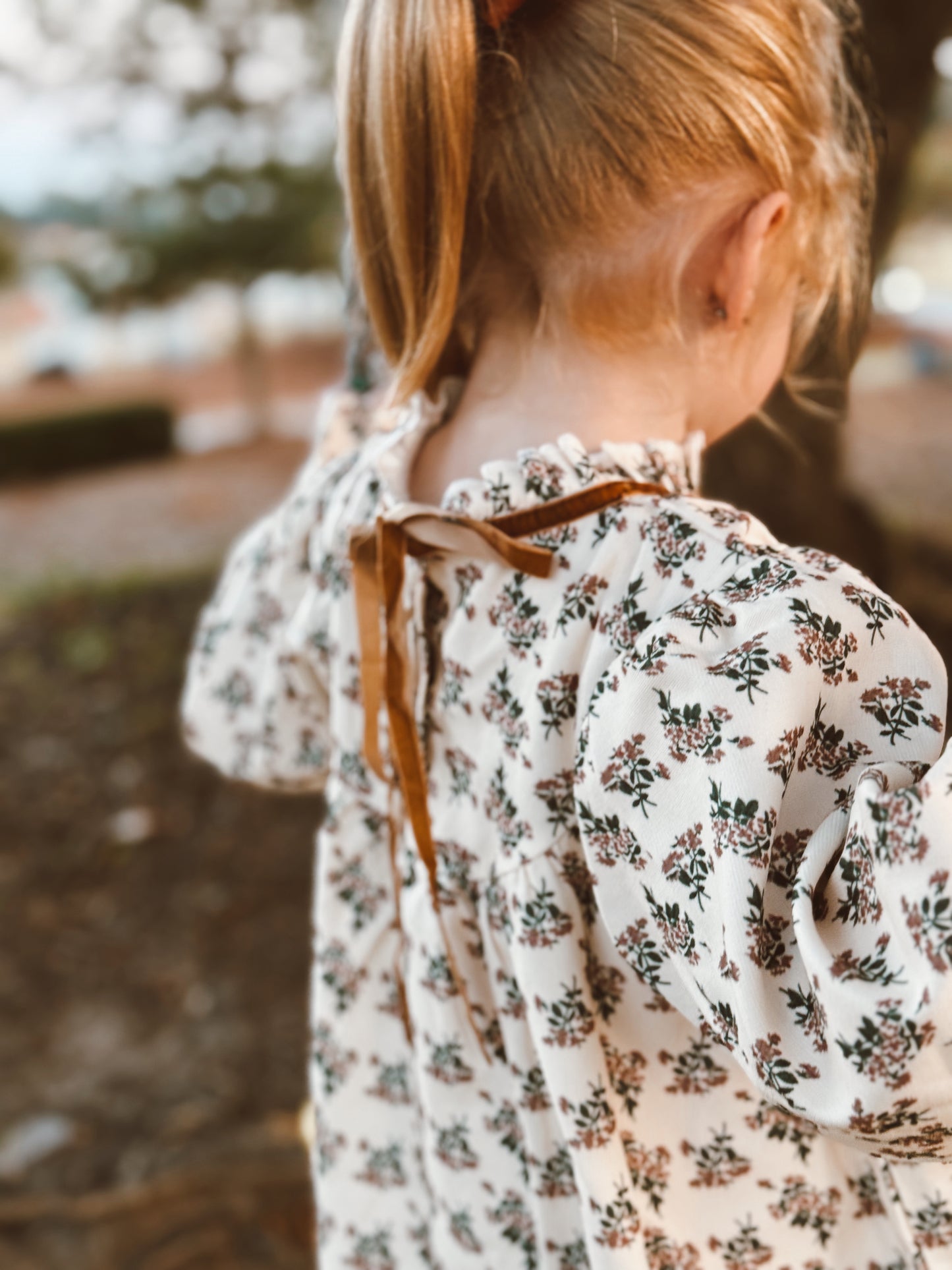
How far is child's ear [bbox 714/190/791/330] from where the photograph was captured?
754 millimetres

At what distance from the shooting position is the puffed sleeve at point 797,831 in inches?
22.5

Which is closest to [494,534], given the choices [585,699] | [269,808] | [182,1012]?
[585,699]

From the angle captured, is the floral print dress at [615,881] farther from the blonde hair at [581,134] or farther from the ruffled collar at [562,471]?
the blonde hair at [581,134]

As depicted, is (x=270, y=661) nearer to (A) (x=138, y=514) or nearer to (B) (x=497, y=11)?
(B) (x=497, y=11)

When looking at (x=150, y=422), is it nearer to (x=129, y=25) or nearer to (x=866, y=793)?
(x=129, y=25)

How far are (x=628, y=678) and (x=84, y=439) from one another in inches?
215

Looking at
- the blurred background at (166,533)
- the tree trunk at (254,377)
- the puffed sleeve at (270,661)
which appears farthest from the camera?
the tree trunk at (254,377)

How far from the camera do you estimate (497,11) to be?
0.76 meters

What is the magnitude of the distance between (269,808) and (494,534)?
7.31ft

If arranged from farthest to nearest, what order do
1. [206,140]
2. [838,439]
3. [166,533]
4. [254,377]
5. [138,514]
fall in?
1. [254,377]
2. [138,514]
3. [166,533]
4. [206,140]
5. [838,439]

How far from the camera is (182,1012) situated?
2340mm

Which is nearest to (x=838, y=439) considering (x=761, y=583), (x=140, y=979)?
(x=761, y=583)

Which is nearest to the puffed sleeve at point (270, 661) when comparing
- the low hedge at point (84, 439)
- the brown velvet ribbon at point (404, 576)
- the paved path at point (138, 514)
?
the brown velvet ribbon at point (404, 576)

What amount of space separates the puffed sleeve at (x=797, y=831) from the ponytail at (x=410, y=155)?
34cm
